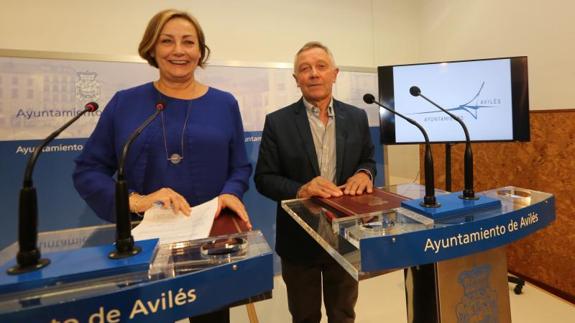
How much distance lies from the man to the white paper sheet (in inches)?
23.6

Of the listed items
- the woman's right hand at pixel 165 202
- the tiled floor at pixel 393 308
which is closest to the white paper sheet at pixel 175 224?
the woman's right hand at pixel 165 202

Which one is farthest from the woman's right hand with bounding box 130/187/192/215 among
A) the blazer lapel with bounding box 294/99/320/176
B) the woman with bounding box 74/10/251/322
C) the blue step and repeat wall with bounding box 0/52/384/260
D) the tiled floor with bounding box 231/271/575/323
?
the blue step and repeat wall with bounding box 0/52/384/260

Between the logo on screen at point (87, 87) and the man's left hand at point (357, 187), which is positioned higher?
the logo on screen at point (87, 87)

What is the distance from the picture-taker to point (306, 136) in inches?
60.2

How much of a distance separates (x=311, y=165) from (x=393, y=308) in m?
1.49

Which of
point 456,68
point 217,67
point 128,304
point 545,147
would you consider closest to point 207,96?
point 128,304

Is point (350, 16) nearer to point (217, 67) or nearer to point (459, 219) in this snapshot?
point (217, 67)

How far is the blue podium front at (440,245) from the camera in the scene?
2.16 ft

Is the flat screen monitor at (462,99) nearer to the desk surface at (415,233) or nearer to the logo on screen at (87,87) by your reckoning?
the desk surface at (415,233)

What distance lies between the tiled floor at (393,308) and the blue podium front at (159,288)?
1798 mm

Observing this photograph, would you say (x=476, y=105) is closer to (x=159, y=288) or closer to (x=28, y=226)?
(x=159, y=288)

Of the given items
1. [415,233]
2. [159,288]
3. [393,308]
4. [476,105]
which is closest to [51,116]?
[159,288]

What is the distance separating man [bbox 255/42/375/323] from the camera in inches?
59.3

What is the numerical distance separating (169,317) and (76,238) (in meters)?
0.42
